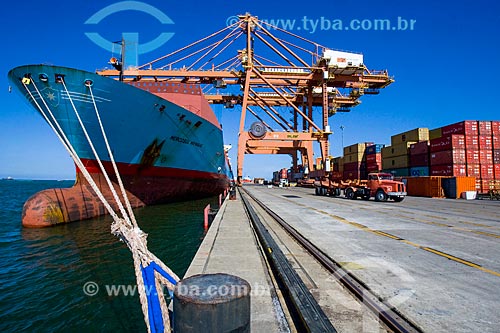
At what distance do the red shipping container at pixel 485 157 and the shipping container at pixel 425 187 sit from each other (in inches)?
177

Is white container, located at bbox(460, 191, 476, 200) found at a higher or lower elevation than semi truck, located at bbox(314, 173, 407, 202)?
lower

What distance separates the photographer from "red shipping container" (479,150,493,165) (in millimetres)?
26609

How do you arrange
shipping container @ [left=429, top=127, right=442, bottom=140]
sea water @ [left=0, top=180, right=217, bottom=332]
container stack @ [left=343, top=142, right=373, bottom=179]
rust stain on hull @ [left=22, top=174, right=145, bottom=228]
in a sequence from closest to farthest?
1. sea water @ [left=0, top=180, right=217, bottom=332]
2. rust stain on hull @ [left=22, top=174, right=145, bottom=228]
3. shipping container @ [left=429, top=127, right=442, bottom=140]
4. container stack @ [left=343, top=142, right=373, bottom=179]

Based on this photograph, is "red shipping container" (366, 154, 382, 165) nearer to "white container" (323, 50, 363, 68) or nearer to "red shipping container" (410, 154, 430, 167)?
"red shipping container" (410, 154, 430, 167)

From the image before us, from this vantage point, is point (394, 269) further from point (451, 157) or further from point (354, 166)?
point (354, 166)

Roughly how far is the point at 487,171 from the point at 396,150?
10445mm

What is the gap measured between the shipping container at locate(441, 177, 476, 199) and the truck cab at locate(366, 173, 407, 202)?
894 cm

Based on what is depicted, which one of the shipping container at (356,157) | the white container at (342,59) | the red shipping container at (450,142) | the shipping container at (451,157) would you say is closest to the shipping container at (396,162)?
the shipping container at (356,157)

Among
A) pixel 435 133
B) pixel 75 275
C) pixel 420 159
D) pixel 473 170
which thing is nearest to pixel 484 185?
pixel 473 170

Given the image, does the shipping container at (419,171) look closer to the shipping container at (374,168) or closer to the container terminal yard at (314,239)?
the container terminal yard at (314,239)

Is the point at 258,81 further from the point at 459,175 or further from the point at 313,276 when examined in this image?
the point at 313,276

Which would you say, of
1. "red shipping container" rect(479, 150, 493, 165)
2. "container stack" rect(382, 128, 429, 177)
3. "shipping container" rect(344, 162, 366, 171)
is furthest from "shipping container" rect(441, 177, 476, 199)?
"shipping container" rect(344, 162, 366, 171)

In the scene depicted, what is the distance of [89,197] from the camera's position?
15516 mm

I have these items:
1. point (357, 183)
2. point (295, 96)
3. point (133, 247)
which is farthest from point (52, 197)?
point (295, 96)
